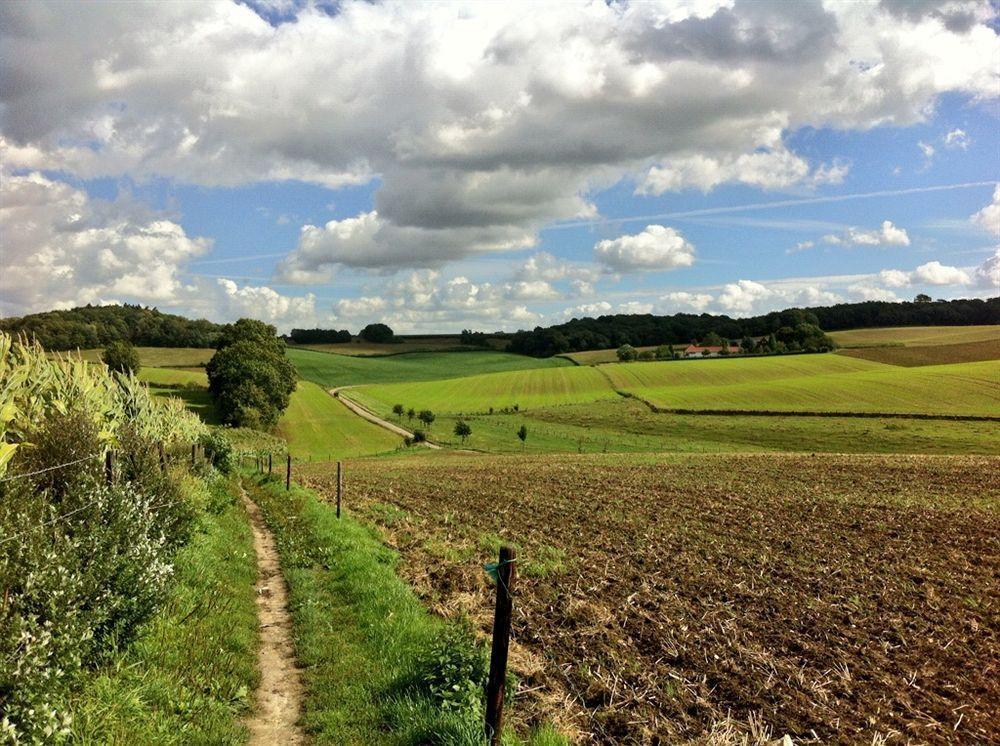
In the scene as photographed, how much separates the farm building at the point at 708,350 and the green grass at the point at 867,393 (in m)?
51.6

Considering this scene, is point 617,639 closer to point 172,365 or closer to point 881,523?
point 881,523

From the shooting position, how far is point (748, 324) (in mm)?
176750

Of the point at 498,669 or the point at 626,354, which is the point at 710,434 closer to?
the point at 498,669

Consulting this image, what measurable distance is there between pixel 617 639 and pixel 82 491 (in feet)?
26.3

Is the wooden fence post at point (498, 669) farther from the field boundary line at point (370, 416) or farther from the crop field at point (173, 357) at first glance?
the crop field at point (173, 357)

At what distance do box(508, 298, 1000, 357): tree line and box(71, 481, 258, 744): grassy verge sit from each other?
5976 inches

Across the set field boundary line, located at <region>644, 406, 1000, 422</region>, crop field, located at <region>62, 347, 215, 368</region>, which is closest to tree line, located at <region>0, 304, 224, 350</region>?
crop field, located at <region>62, 347, 215, 368</region>

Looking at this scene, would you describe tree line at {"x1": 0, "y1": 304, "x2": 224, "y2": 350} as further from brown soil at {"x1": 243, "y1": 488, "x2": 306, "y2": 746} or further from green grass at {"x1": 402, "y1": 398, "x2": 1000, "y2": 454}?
brown soil at {"x1": 243, "y1": 488, "x2": 306, "y2": 746}

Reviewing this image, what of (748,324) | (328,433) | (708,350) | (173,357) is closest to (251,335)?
(328,433)

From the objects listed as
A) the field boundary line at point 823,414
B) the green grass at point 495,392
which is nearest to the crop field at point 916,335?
the green grass at point 495,392

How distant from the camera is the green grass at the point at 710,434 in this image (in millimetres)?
51594

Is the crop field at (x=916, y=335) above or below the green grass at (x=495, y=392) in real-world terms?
above

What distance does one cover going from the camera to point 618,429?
226ft

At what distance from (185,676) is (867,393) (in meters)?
83.8
